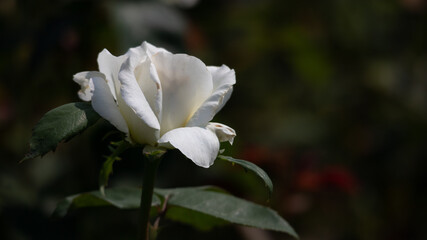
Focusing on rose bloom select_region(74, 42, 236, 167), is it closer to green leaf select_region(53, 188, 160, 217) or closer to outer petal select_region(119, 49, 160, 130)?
outer petal select_region(119, 49, 160, 130)

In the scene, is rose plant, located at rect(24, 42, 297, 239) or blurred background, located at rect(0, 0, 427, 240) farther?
blurred background, located at rect(0, 0, 427, 240)

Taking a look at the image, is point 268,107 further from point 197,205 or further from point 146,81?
point 146,81

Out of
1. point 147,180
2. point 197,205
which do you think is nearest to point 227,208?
point 197,205

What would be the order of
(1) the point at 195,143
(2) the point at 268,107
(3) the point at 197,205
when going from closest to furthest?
(1) the point at 195,143 → (3) the point at 197,205 → (2) the point at 268,107

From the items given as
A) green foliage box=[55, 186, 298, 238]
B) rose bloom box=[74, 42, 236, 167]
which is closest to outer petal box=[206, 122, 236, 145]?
rose bloom box=[74, 42, 236, 167]

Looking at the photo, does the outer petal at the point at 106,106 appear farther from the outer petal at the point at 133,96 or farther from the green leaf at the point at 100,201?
the green leaf at the point at 100,201

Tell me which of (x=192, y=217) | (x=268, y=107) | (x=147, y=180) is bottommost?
(x=268, y=107)

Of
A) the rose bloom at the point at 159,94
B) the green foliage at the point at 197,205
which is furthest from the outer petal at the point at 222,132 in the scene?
the green foliage at the point at 197,205

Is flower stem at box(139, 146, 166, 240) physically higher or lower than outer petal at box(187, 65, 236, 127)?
lower
